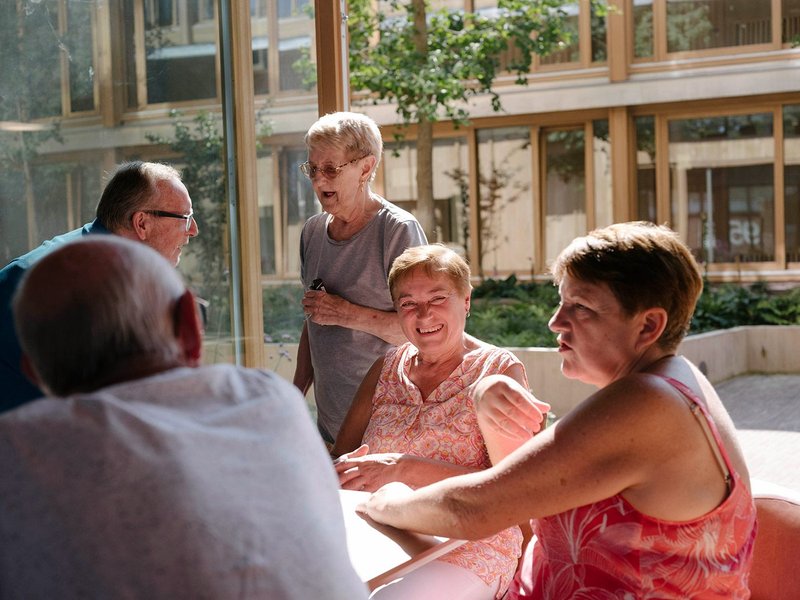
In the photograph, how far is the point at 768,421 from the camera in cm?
880

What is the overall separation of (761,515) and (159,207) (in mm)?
1940

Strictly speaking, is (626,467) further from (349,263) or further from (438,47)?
(438,47)

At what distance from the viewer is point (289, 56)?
5.20 meters

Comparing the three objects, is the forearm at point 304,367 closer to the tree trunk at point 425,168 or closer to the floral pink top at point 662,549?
the floral pink top at point 662,549

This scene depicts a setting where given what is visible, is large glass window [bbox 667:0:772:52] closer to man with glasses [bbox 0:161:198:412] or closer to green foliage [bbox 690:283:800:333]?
green foliage [bbox 690:283:800:333]

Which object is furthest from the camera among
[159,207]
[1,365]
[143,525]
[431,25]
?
[431,25]

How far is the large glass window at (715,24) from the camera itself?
50.8ft

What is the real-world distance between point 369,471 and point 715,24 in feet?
48.2

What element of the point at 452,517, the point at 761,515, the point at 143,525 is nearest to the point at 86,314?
the point at 143,525

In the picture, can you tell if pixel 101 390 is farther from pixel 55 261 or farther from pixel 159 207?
pixel 159 207

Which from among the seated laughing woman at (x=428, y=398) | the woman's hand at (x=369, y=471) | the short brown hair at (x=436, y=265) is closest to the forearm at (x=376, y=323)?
the seated laughing woman at (x=428, y=398)

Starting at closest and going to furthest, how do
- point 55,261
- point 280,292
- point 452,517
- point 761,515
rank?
point 55,261, point 452,517, point 761,515, point 280,292

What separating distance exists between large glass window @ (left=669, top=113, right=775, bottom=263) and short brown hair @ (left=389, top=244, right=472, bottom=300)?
13205 mm

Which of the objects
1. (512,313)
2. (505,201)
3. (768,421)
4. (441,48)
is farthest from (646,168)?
(768,421)
